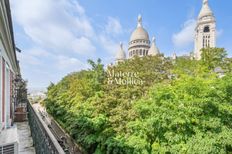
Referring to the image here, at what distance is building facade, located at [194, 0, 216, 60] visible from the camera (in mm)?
46625

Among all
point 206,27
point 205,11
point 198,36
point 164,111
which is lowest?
point 164,111

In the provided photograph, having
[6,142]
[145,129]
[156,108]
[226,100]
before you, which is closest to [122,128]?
[145,129]

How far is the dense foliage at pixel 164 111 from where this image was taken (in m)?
7.03

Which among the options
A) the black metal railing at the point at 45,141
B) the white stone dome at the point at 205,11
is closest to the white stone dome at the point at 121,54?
the white stone dome at the point at 205,11

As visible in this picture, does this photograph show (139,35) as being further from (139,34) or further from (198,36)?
(198,36)

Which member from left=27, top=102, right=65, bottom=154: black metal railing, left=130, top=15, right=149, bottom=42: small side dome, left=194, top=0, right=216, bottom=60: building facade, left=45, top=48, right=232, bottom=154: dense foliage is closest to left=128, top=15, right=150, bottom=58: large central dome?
left=130, top=15, right=149, bottom=42: small side dome

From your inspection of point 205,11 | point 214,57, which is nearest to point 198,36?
point 205,11

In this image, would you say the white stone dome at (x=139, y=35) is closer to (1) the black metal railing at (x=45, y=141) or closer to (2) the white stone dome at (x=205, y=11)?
(2) the white stone dome at (x=205, y=11)

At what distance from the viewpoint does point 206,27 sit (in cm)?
4812

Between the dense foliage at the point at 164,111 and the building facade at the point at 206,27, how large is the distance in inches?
1604

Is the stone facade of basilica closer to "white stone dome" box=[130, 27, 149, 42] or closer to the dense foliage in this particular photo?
"white stone dome" box=[130, 27, 149, 42]

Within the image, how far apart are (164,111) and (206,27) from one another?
163ft

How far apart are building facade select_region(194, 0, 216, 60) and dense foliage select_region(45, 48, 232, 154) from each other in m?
40.7

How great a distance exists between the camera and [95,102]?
11.2 metres
